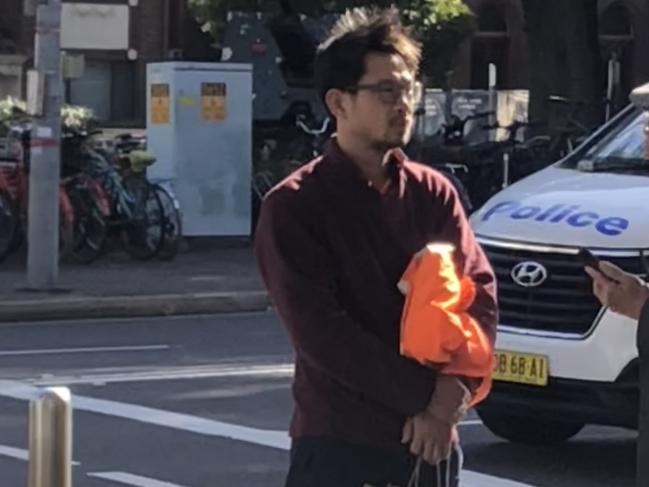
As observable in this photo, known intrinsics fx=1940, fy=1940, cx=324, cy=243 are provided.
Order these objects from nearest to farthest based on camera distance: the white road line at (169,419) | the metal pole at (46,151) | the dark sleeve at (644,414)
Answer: the dark sleeve at (644,414), the white road line at (169,419), the metal pole at (46,151)

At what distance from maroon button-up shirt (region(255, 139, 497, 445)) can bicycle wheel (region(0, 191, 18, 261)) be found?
15238 mm

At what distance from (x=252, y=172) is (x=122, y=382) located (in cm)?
1058

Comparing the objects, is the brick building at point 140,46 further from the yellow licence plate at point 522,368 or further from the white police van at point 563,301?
the yellow licence plate at point 522,368

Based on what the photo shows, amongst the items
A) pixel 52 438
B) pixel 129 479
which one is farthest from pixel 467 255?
pixel 129 479

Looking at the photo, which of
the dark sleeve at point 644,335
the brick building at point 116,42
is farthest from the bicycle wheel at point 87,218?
the brick building at point 116,42

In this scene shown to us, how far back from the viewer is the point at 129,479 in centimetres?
928

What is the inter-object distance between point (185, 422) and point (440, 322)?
256 inches

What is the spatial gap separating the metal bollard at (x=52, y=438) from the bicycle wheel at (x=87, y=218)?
49.7ft

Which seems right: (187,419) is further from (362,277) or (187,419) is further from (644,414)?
(644,414)

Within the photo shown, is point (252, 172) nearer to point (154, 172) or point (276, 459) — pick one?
point (154, 172)

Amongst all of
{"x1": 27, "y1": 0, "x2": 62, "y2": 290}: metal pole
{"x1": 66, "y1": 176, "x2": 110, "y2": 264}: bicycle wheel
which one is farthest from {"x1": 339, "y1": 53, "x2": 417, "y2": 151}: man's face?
{"x1": 66, "y1": 176, "x2": 110, "y2": 264}: bicycle wheel

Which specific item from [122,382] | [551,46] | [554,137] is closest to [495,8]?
[551,46]

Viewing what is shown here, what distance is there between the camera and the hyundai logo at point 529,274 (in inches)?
363

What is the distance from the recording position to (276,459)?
32.1 ft
